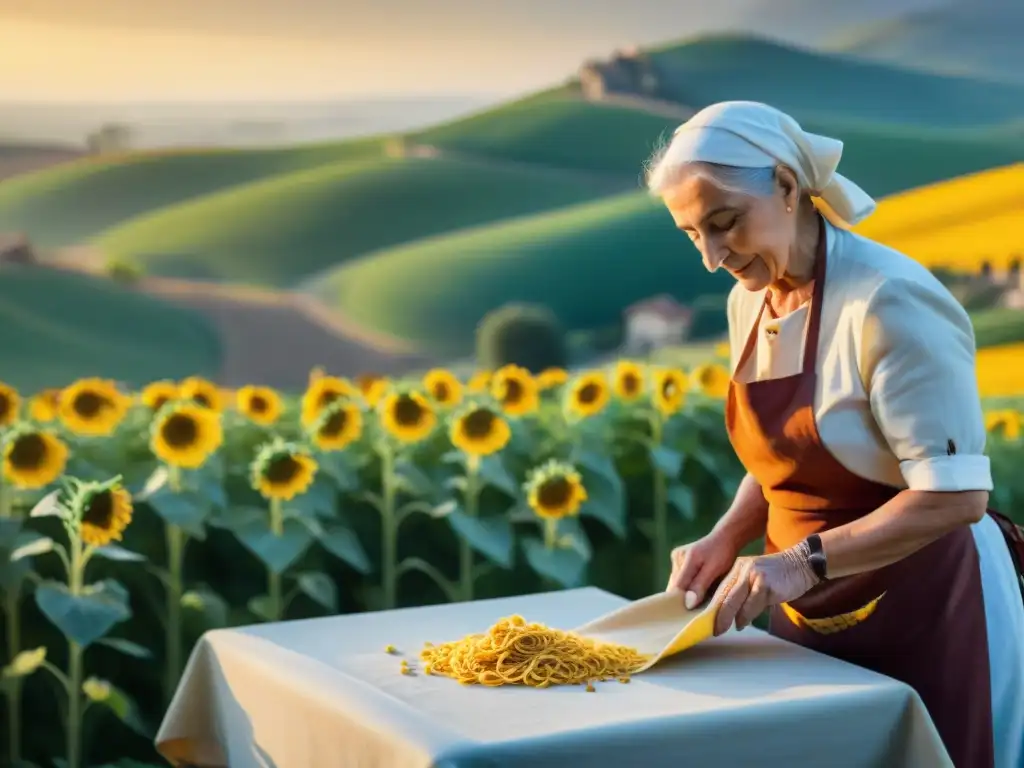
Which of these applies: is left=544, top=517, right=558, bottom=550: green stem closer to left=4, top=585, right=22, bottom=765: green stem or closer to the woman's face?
left=4, top=585, right=22, bottom=765: green stem

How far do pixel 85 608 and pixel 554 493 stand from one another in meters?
0.99

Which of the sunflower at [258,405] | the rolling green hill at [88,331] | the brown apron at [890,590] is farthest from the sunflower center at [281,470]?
the rolling green hill at [88,331]

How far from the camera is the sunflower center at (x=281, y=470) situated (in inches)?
131

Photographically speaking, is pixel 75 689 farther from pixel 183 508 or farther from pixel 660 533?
pixel 660 533

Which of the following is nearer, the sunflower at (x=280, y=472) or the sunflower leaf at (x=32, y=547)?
the sunflower leaf at (x=32, y=547)

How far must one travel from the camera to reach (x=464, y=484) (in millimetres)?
3699

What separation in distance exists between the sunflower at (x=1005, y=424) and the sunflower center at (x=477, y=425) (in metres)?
1.77

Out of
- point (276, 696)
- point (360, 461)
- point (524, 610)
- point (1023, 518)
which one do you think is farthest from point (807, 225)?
point (1023, 518)

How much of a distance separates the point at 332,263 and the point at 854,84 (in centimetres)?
245

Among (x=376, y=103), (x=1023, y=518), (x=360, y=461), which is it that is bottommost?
(x=1023, y=518)

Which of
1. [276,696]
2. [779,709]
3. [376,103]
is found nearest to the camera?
[779,709]

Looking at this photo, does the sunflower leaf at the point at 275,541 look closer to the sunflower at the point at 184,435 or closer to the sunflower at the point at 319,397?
the sunflower at the point at 184,435

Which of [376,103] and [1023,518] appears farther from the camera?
[376,103]

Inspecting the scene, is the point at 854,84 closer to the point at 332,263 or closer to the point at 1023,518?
the point at 332,263
